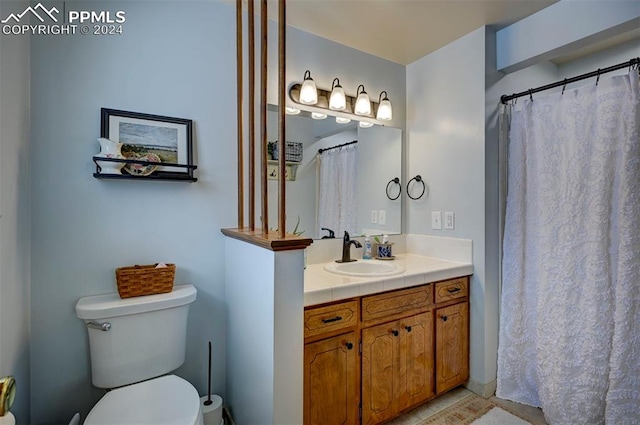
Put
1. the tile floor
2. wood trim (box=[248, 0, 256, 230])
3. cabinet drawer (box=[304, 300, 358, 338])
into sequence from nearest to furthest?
cabinet drawer (box=[304, 300, 358, 338])
wood trim (box=[248, 0, 256, 230])
the tile floor

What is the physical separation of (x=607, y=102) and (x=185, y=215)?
231cm

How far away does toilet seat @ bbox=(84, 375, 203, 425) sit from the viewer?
3.76 feet

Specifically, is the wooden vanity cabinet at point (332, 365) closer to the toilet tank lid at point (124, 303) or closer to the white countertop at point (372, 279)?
the white countertop at point (372, 279)

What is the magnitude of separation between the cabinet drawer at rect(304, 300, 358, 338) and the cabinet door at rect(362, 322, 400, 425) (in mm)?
131

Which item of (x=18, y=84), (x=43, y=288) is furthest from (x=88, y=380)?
(x=18, y=84)

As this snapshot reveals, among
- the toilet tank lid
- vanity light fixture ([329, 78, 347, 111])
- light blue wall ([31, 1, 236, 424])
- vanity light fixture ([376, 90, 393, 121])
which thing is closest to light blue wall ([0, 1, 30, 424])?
light blue wall ([31, 1, 236, 424])

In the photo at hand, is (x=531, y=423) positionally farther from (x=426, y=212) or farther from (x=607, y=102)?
(x=607, y=102)

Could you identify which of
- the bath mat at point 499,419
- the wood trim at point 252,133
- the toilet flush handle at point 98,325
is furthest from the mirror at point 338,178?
the bath mat at point 499,419

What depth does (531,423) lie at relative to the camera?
1767 millimetres

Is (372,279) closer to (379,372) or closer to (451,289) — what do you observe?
(379,372)

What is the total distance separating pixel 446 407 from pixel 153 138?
91.4 inches

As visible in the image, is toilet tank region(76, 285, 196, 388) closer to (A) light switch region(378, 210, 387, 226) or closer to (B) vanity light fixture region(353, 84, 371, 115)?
(A) light switch region(378, 210, 387, 226)

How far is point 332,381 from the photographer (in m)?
1.48

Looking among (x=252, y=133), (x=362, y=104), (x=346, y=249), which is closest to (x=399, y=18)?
(x=362, y=104)
